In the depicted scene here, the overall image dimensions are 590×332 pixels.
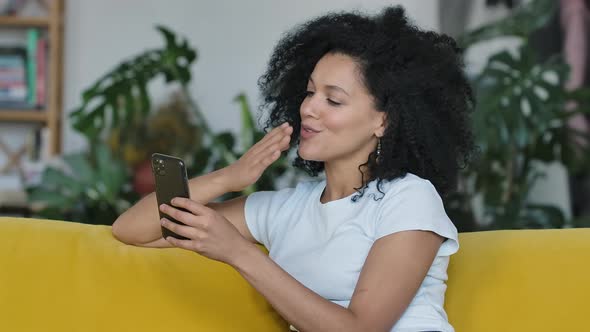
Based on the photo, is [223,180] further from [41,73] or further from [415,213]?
[41,73]

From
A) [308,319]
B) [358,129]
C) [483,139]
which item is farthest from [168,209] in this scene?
[483,139]

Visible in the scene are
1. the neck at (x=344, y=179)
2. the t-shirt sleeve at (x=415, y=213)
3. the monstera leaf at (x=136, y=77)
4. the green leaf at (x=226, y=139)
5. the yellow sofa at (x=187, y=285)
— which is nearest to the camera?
the t-shirt sleeve at (x=415, y=213)

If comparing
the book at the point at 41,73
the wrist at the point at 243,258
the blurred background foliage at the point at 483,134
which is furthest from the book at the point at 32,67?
the wrist at the point at 243,258

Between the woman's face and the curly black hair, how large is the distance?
0.07 ft

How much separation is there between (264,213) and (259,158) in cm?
15

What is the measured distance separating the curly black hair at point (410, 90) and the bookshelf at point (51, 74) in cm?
310

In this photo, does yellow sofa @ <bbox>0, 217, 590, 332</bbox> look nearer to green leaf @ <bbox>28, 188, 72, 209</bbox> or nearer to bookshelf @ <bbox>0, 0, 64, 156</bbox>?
green leaf @ <bbox>28, 188, 72, 209</bbox>

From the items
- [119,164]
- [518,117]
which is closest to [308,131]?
[518,117]

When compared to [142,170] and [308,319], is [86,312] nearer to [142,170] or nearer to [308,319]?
[308,319]

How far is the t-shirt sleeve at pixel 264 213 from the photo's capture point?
71.5 inches

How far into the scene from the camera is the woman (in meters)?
1.48

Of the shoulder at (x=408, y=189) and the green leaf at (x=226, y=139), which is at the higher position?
the shoulder at (x=408, y=189)

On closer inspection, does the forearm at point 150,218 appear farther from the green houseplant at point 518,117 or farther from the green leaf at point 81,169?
the green leaf at point 81,169

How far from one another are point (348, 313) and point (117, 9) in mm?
3606
